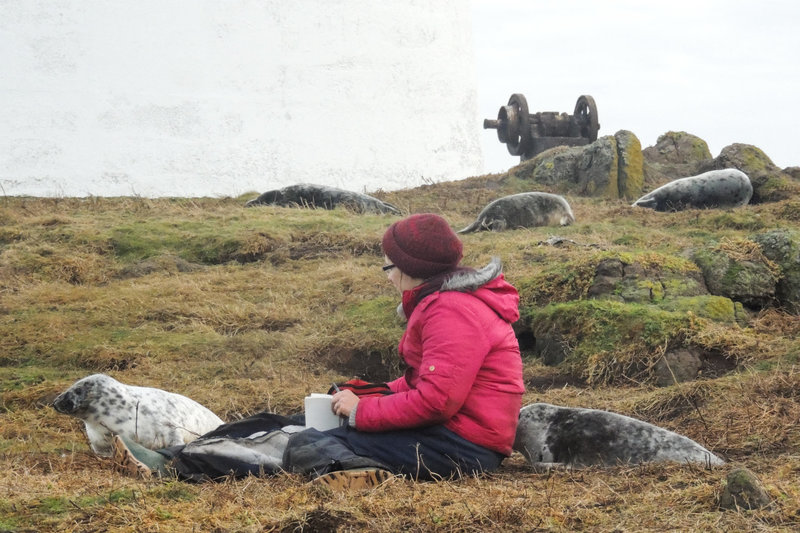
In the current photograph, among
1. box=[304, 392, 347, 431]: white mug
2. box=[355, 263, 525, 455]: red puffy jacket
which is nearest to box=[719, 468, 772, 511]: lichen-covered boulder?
box=[355, 263, 525, 455]: red puffy jacket

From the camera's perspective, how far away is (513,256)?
9.66 m

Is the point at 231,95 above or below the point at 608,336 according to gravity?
above

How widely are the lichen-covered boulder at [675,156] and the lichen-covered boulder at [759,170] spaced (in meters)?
0.50

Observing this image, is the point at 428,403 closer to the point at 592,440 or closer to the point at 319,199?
the point at 592,440

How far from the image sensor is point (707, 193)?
13.8 meters

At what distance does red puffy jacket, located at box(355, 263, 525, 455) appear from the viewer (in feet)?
13.8

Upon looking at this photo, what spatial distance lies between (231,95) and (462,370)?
551 inches

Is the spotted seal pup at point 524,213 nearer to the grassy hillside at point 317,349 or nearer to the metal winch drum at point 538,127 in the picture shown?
the grassy hillside at point 317,349

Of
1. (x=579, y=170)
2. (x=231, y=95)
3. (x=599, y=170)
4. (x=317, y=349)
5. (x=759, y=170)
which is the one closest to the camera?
(x=317, y=349)

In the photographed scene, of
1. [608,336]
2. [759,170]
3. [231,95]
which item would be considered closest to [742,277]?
[608,336]

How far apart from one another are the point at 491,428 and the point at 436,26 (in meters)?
16.1

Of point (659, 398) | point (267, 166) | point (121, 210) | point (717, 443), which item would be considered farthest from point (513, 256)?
point (267, 166)

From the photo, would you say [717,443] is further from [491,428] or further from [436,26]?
[436,26]

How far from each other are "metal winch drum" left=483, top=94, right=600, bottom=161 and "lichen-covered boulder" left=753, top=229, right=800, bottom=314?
41.4 ft
